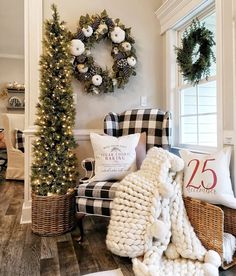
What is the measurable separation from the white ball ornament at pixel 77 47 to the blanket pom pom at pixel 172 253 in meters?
2.09

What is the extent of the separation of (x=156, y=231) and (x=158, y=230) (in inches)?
0.6

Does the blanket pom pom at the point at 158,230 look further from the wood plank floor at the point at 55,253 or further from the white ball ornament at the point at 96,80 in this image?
the white ball ornament at the point at 96,80

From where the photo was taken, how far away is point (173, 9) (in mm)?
2797

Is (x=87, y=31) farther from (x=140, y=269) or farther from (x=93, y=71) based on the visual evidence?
(x=140, y=269)

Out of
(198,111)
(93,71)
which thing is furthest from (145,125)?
(93,71)

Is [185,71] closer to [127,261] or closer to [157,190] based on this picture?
[157,190]

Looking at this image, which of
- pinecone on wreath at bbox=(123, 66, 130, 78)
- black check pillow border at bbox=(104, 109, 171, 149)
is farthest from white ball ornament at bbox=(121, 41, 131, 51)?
black check pillow border at bbox=(104, 109, 171, 149)

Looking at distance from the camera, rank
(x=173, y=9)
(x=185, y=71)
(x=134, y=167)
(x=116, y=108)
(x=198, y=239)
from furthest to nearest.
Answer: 1. (x=116, y=108)
2. (x=173, y=9)
3. (x=185, y=71)
4. (x=134, y=167)
5. (x=198, y=239)

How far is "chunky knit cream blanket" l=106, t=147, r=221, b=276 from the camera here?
1588 mm

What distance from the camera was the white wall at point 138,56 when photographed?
2861mm

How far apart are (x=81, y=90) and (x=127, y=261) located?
185 centimetres

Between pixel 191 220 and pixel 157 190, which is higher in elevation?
pixel 157 190

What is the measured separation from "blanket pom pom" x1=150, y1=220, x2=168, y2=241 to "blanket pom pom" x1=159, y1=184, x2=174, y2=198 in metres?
0.18

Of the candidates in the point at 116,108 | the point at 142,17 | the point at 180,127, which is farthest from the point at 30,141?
the point at 142,17
